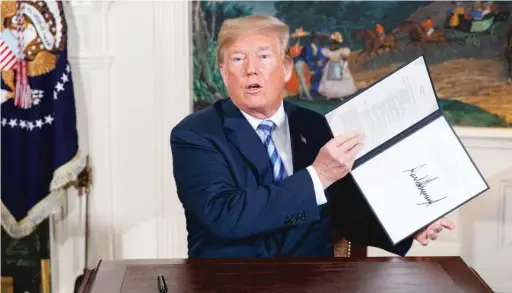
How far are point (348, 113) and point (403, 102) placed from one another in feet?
0.65

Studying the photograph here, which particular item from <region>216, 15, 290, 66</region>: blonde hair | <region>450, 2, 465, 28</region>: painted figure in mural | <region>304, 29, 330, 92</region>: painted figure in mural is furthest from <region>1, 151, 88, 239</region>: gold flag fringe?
<region>450, 2, 465, 28</region>: painted figure in mural

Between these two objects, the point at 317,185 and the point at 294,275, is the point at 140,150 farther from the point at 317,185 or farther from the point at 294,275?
the point at 294,275

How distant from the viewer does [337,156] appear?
2.96 meters

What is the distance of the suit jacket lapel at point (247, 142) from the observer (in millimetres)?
3133

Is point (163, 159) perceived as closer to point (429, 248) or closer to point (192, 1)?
point (192, 1)

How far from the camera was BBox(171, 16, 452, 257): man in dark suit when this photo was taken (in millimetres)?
3002

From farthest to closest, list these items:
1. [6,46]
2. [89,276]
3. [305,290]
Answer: [6,46]
[89,276]
[305,290]

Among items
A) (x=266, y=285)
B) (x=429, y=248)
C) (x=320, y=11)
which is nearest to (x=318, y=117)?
(x=266, y=285)

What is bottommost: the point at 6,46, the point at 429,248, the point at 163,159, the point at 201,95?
the point at 429,248

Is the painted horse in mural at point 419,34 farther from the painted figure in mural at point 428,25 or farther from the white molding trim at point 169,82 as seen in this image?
the white molding trim at point 169,82

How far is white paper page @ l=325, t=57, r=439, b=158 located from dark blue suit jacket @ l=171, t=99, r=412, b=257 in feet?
0.80

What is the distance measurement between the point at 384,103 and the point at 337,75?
6.06 ft

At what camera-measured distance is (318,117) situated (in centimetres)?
332
